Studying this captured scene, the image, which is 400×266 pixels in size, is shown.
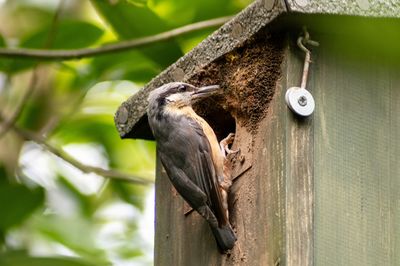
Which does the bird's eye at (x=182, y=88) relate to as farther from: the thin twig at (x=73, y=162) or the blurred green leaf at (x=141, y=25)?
the thin twig at (x=73, y=162)

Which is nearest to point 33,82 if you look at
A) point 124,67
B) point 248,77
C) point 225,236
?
point 124,67

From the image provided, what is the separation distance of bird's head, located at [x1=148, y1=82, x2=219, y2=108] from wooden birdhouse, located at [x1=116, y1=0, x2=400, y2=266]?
8 cm

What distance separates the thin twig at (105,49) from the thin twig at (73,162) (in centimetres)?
48

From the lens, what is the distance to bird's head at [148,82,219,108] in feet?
15.3

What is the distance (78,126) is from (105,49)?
0.84 meters

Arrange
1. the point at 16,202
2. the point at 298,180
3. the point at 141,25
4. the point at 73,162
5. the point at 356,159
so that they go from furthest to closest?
the point at 73,162
the point at 141,25
the point at 16,202
the point at 356,159
the point at 298,180

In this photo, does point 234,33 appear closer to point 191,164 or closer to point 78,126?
point 191,164

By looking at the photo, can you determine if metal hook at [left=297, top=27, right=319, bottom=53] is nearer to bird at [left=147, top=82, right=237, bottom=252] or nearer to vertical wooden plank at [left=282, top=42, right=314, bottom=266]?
vertical wooden plank at [left=282, top=42, right=314, bottom=266]

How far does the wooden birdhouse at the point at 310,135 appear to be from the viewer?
13.6 feet

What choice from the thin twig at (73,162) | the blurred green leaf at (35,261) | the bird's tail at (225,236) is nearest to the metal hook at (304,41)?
the bird's tail at (225,236)

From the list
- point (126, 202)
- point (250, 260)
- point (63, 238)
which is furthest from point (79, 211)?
point (250, 260)

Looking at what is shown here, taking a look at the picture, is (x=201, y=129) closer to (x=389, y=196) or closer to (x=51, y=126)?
(x=389, y=196)

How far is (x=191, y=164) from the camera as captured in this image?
4.46 meters

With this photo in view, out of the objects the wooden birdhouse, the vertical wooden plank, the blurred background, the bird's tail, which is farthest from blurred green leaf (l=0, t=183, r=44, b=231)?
the vertical wooden plank
